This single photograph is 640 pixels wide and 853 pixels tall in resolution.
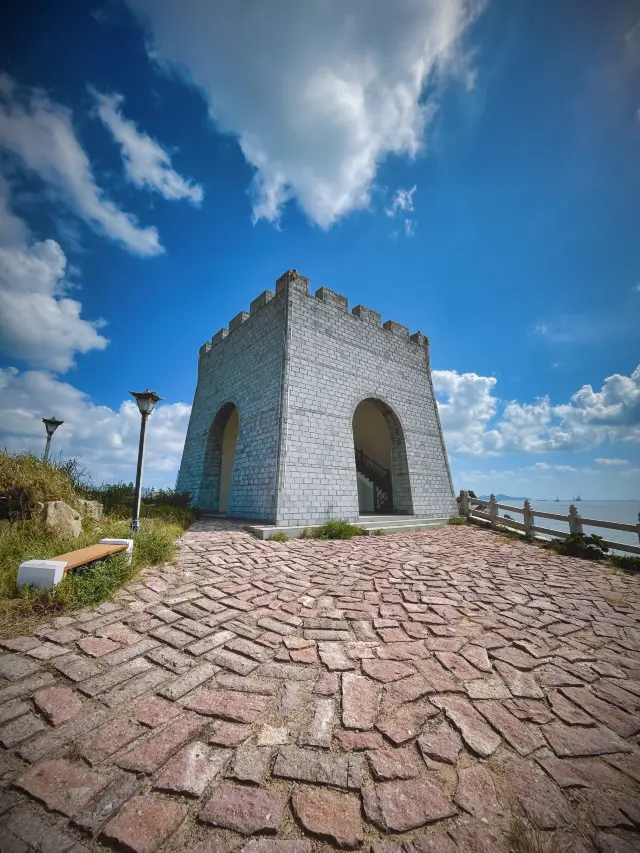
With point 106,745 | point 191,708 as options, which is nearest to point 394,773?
point 191,708

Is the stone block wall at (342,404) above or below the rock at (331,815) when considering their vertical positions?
above

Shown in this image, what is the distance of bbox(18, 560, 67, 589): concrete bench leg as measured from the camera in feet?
10.4

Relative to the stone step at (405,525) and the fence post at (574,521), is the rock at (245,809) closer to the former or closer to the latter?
the stone step at (405,525)

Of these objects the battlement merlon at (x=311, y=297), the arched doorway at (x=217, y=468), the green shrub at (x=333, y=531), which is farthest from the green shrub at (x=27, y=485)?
the battlement merlon at (x=311, y=297)

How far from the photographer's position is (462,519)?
11297 mm

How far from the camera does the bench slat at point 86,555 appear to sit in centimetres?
344

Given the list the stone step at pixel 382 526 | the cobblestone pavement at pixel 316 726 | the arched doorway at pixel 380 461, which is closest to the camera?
the cobblestone pavement at pixel 316 726

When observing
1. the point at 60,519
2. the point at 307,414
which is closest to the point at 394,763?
the point at 60,519

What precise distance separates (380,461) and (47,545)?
13.0m

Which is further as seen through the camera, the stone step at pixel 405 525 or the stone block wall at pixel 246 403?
the stone step at pixel 405 525

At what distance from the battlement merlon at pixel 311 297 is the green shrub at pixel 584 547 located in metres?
8.26

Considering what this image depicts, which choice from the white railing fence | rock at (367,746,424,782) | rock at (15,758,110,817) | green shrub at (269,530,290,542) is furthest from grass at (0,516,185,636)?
the white railing fence

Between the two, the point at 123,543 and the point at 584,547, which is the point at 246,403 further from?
the point at 584,547

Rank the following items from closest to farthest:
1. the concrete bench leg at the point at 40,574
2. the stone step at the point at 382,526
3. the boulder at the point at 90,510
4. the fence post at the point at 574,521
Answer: the concrete bench leg at the point at 40,574
the boulder at the point at 90,510
the stone step at the point at 382,526
the fence post at the point at 574,521
